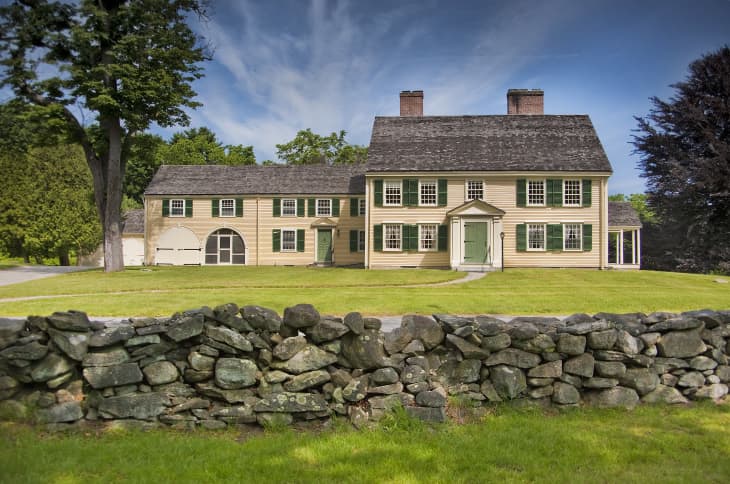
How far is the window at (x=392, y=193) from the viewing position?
2788cm

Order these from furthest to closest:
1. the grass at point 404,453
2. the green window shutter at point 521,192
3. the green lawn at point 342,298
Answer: the green window shutter at point 521,192 < the green lawn at point 342,298 < the grass at point 404,453

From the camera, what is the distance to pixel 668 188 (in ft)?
94.1

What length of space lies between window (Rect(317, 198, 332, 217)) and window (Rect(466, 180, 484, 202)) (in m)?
10.2

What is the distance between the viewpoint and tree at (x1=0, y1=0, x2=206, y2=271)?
22.5 meters

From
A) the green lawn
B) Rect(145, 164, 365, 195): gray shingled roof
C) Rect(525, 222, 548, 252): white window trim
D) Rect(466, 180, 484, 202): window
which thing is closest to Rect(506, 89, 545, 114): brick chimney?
Rect(466, 180, 484, 202): window

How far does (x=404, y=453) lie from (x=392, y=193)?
79.4ft

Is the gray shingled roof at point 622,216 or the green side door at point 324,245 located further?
the gray shingled roof at point 622,216

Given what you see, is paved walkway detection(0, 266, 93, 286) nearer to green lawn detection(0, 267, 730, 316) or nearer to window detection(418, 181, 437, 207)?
green lawn detection(0, 267, 730, 316)

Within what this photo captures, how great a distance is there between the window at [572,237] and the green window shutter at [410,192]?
9103 millimetres

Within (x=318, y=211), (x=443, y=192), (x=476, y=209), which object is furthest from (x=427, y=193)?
(x=318, y=211)

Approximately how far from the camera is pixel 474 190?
27641 mm

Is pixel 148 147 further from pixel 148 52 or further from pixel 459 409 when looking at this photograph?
pixel 459 409

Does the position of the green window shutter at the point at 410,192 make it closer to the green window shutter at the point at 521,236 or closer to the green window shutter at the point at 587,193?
the green window shutter at the point at 521,236

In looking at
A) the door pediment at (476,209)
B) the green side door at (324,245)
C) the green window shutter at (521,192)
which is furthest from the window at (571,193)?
the green side door at (324,245)
